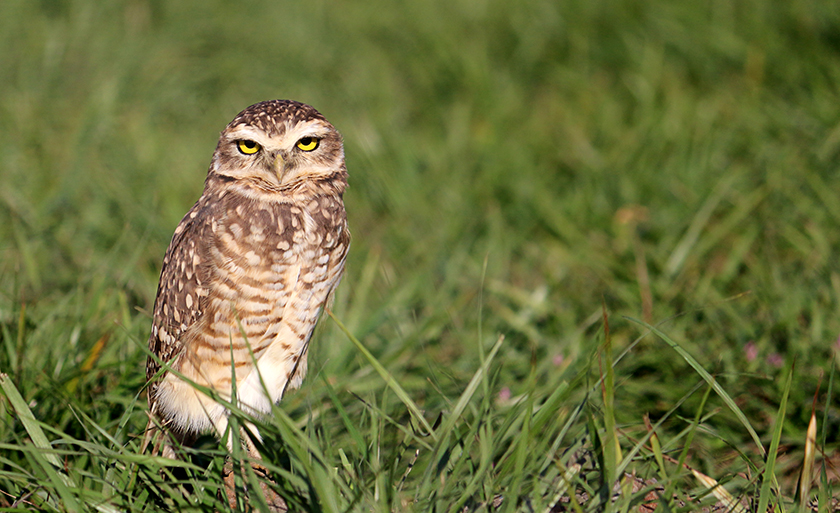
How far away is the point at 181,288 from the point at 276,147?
1.96 ft

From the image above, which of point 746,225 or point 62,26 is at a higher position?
point 62,26

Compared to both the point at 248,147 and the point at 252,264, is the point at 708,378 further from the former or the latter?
the point at 248,147

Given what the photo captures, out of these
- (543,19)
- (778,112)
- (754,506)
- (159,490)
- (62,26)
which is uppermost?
(62,26)

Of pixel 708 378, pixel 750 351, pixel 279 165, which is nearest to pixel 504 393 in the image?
pixel 750 351

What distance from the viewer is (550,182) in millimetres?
5016

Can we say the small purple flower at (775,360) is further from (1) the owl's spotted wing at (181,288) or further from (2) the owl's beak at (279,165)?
(1) the owl's spotted wing at (181,288)

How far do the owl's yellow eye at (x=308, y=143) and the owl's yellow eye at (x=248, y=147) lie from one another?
0.49 ft

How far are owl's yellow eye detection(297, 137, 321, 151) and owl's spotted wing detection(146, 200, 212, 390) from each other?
0.41 m

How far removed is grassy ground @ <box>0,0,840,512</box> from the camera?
2.07 meters

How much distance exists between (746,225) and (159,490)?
129 inches

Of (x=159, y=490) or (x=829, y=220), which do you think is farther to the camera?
(x=829, y=220)

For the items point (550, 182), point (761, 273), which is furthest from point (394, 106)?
point (761, 273)

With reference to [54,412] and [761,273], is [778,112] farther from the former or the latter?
[54,412]

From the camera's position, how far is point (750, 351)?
3098mm
